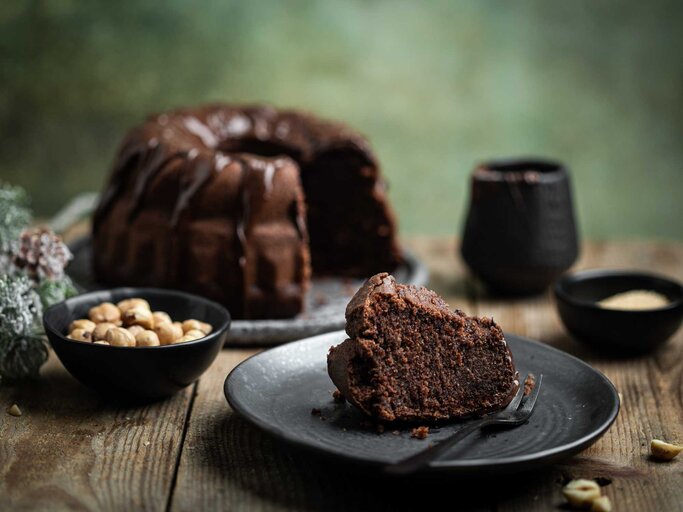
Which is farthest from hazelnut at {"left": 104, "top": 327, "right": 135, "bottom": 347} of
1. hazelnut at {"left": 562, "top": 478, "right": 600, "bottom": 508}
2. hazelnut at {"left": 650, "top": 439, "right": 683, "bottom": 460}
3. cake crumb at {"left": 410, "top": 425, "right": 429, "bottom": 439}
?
hazelnut at {"left": 650, "top": 439, "right": 683, "bottom": 460}

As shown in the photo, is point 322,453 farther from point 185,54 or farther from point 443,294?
point 185,54

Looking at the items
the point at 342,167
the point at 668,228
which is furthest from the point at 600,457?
the point at 668,228

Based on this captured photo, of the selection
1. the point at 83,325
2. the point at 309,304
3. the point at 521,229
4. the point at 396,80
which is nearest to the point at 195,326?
the point at 83,325

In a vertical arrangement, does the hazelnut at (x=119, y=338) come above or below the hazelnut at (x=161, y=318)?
above

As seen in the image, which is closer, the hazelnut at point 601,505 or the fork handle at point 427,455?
the fork handle at point 427,455

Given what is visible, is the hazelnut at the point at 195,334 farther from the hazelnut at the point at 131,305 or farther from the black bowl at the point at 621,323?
the black bowl at the point at 621,323

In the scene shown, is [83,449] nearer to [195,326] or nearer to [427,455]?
[195,326]

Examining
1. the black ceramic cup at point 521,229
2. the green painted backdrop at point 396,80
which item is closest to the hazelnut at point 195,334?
the black ceramic cup at point 521,229
